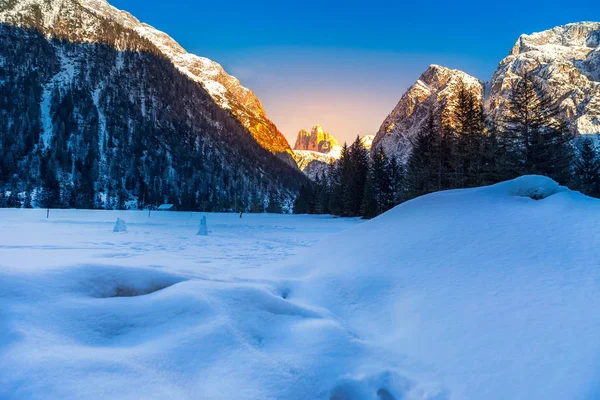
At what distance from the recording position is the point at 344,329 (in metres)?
2.80

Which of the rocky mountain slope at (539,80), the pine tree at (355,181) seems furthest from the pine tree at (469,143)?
the rocky mountain slope at (539,80)

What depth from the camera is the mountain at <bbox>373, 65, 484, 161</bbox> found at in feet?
538

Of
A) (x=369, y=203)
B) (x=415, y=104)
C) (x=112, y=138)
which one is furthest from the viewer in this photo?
(x=415, y=104)

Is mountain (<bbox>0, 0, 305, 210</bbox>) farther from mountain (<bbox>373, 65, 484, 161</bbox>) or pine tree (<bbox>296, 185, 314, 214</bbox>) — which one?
mountain (<bbox>373, 65, 484, 161</bbox>)

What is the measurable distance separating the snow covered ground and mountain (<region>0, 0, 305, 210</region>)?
85.9 m

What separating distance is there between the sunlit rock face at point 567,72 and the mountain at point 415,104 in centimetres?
1759

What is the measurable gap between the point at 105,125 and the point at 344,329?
12756cm

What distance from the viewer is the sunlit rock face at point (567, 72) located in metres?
125

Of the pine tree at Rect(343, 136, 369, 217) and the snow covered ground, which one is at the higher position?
the pine tree at Rect(343, 136, 369, 217)

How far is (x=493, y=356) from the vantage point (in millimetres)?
2166

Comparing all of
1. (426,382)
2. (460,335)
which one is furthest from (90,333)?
(460,335)

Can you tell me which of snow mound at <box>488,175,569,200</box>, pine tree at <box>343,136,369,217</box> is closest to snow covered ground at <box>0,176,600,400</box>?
snow mound at <box>488,175,569,200</box>

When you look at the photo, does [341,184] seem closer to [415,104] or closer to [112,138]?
[112,138]

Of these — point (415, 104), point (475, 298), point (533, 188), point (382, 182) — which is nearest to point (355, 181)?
point (382, 182)
